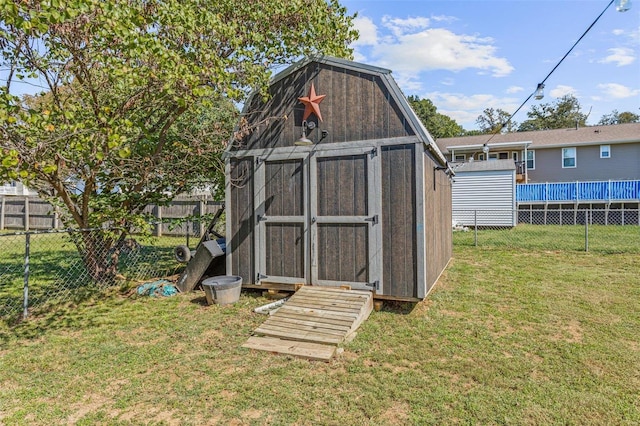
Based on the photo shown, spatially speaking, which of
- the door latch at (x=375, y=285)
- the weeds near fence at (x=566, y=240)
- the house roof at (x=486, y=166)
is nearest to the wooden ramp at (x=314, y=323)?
the door latch at (x=375, y=285)

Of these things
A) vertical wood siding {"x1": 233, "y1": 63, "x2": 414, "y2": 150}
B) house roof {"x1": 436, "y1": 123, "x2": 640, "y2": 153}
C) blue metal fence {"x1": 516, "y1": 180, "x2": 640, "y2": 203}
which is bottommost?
blue metal fence {"x1": 516, "y1": 180, "x2": 640, "y2": 203}

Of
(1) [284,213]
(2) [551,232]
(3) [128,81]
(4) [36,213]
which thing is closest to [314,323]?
(1) [284,213]

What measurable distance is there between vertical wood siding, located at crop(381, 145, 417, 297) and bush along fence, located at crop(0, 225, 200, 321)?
3.89 metres

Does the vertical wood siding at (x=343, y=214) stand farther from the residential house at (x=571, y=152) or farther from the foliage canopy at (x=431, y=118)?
the foliage canopy at (x=431, y=118)

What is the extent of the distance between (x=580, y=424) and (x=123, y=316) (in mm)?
5318

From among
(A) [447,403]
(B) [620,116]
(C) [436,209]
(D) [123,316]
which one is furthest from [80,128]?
(B) [620,116]

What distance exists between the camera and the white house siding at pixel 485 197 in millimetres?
15250

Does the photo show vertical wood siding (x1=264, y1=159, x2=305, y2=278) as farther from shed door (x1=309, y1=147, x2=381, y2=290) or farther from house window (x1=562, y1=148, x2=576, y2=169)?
house window (x1=562, y1=148, x2=576, y2=169)

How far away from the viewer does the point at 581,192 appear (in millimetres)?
16750

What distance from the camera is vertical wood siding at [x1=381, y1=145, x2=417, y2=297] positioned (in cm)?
492

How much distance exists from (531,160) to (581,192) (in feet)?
13.2

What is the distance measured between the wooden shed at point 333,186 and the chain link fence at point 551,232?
6354mm

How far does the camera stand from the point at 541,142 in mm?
19875

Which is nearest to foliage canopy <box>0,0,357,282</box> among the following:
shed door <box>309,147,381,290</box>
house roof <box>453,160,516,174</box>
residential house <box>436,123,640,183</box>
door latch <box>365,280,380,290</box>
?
shed door <box>309,147,381,290</box>
